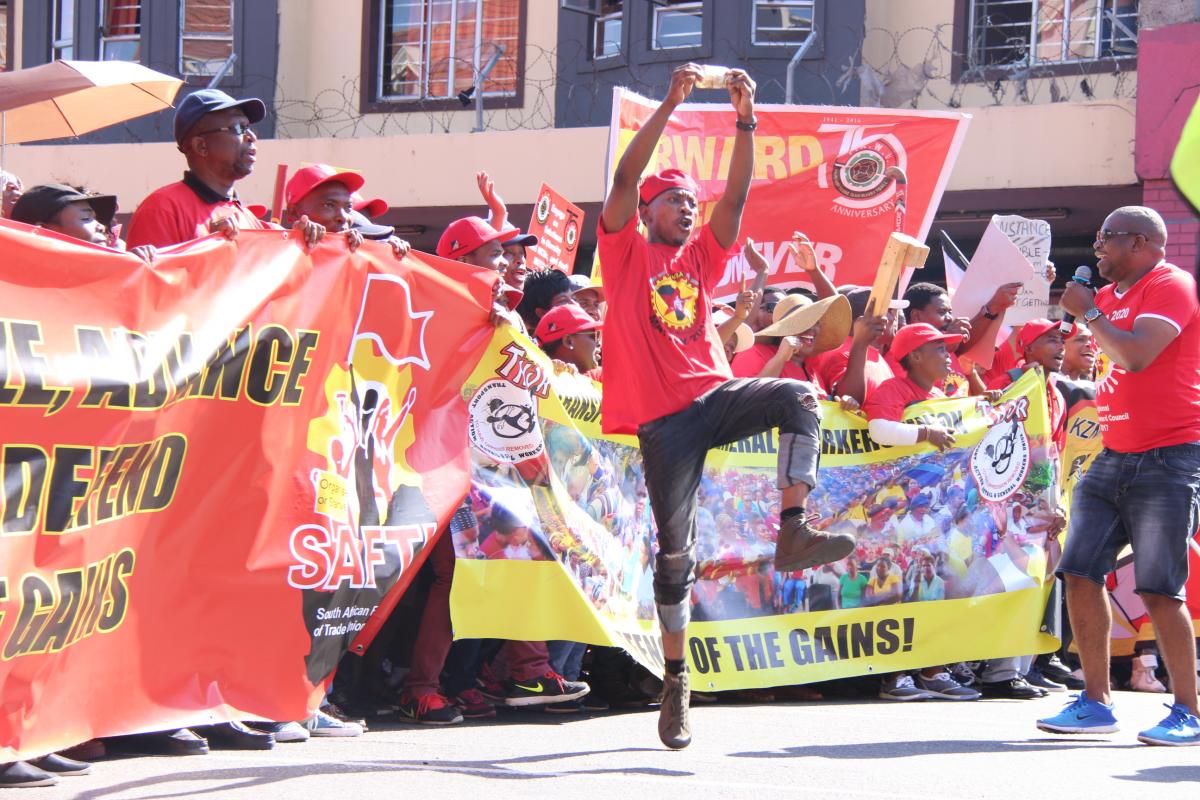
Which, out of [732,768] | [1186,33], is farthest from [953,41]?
[732,768]

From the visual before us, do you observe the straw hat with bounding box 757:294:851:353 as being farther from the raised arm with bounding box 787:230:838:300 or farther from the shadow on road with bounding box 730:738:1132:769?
the shadow on road with bounding box 730:738:1132:769

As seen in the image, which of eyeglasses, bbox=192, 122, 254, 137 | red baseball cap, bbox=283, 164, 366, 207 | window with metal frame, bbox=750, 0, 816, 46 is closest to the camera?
eyeglasses, bbox=192, 122, 254, 137

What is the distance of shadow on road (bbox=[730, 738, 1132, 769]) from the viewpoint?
622cm

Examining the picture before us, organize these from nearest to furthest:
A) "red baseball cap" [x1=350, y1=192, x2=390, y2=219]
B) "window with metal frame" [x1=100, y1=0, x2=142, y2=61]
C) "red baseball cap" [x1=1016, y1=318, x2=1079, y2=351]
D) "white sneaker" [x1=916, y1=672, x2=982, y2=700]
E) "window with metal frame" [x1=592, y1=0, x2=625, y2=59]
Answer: "red baseball cap" [x1=350, y1=192, x2=390, y2=219]
"white sneaker" [x1=916, y1=672, x2=982, y2=700]
"red baseball cap" [x1=1016, y1=318, x2=1079, y2=351]
"window with metal frame" [x1=592, y1=0, x2=625, y2=59]
"window with metal frame" [x1=100, y1=0, x2=142, y2=61]

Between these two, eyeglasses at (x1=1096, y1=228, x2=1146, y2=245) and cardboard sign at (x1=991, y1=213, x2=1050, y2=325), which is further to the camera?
cardboard sign at (x1=991, y1=213, x2=1050, y2=325)

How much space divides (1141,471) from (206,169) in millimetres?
3868

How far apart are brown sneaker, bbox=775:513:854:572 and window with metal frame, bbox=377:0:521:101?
12695 mm

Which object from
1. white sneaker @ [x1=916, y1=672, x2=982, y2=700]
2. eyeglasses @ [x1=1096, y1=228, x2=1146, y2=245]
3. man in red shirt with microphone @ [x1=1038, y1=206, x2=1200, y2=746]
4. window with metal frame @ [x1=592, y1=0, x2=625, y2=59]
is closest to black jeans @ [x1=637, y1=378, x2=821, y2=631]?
man in red shirt with microphone @ [x1=1038, y1=206, x2=1200, y2=746]

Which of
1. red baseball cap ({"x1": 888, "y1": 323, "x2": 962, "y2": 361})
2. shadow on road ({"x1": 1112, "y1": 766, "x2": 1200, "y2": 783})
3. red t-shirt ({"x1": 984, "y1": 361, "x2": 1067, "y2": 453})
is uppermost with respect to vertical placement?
red baseball cap ({"x1": 888, "y1": 323, "x2": 962, "y2": 361})

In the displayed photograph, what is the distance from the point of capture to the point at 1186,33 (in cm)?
1428

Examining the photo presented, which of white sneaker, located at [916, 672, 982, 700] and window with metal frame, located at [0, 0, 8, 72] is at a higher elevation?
window with metal frame, located at [0, 0, 8, 72]

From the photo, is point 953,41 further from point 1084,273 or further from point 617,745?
point 617,745

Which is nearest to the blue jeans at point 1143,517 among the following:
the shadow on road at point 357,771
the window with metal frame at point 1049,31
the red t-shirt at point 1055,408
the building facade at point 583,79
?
the red t-shirt at point 1055,408

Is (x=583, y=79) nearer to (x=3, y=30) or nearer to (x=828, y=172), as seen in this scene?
(x=828, y=172)
